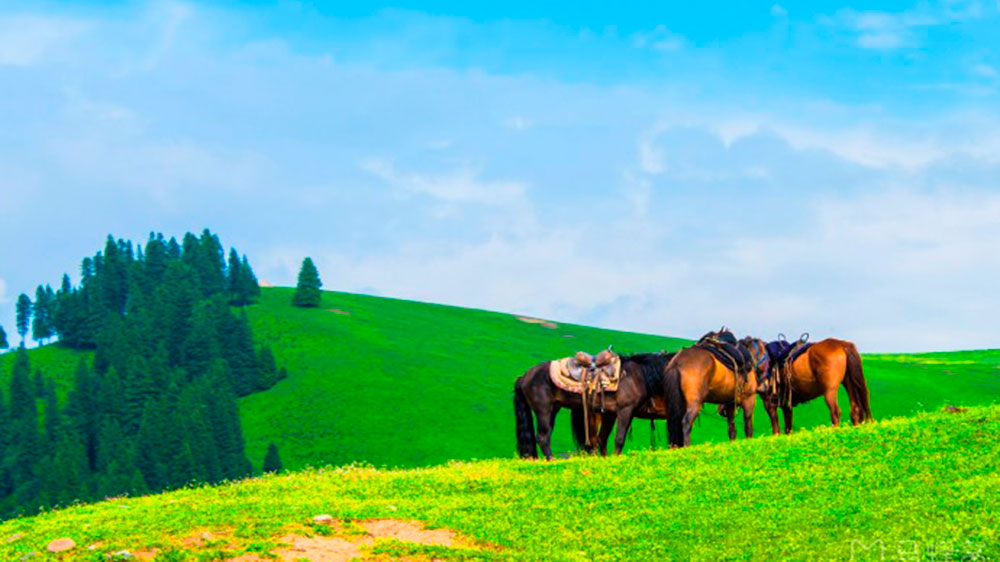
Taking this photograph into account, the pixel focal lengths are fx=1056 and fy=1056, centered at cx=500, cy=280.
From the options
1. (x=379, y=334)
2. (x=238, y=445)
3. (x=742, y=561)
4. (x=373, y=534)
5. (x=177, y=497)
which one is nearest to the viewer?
(x=742, y=561)

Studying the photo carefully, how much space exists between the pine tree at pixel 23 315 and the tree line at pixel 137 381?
0.16 m

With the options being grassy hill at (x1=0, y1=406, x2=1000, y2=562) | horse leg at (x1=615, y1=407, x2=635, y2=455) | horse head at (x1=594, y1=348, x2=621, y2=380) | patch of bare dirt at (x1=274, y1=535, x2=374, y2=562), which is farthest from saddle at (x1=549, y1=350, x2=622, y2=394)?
patch of bare dirt at (x1=274, y1=535, x2=374, y2=562)

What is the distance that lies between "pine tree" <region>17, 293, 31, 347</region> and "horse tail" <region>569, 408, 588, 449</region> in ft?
504

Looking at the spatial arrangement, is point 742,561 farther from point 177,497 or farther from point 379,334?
point 379,334

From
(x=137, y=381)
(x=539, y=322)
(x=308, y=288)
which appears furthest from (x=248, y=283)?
(x=539, y=322)

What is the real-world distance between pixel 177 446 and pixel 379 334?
115ft

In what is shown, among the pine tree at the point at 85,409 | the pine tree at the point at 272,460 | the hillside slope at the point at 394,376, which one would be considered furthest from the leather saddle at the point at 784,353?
the pine tree at the point at 85,409

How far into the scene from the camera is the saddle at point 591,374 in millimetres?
31000

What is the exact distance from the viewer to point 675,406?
29.9 metres

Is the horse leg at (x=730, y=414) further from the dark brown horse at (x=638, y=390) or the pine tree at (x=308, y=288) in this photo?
the pine tree at (x=308, y=288)

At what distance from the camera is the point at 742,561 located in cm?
1775

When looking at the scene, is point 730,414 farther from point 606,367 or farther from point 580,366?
point 580,366

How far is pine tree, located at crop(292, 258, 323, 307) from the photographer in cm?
15712

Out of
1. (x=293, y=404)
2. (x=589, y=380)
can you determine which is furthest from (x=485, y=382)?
(x=589, y=380)
